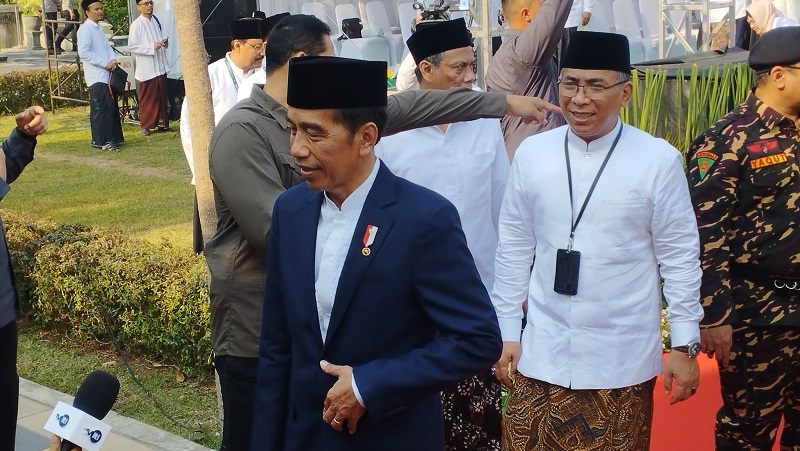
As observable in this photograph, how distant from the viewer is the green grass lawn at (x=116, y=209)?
6023 millimetres

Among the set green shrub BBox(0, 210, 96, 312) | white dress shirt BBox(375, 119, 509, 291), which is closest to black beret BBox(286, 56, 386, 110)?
white dress shirt BBox(375, 119, 509, 291)

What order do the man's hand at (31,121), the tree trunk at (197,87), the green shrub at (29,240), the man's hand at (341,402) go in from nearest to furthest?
the man's hand at (341,402), the man's hand at (31,121), the tree trunk at (197,87), the green shrub at (29,240)

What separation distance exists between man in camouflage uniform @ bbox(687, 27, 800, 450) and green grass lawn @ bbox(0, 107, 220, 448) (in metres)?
2.70

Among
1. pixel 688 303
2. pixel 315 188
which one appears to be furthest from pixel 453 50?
pixel 315 188

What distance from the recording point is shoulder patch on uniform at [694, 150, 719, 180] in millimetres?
3895

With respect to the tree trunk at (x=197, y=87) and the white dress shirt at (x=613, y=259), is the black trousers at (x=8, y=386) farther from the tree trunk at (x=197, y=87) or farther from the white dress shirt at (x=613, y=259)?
the white dress shirt at (x=613, y=259)

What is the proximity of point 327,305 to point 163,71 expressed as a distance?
14389mm

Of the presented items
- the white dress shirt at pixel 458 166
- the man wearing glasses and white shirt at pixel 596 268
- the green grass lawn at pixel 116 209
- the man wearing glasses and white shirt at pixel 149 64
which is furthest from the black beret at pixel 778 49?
the man wearing glasses and white shirt at pixel 149 64

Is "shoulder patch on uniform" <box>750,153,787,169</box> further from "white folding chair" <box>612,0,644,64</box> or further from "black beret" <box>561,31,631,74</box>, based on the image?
"white folding chair" <box>612,0,644,64</box>

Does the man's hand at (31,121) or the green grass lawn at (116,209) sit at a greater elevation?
the man's hand at (31,121)

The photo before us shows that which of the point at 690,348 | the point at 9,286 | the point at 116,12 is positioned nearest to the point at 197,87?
the point at 9,286

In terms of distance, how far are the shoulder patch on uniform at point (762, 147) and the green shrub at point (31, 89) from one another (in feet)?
62.0

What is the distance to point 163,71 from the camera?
16.3 meters

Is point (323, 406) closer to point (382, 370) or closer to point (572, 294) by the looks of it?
point (382, 370)
